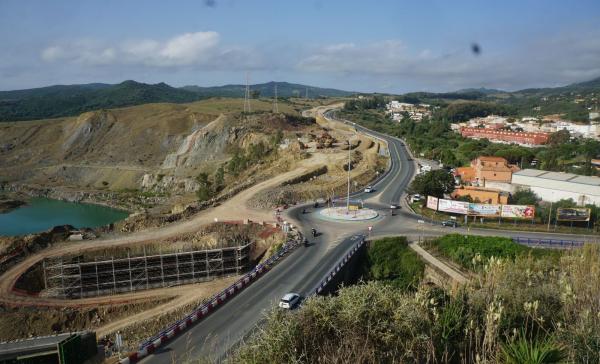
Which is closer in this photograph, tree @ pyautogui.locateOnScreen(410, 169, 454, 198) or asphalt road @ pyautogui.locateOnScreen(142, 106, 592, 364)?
asphalt road @ pyautogui.locateOnScreen(142, 106, 592, 364)

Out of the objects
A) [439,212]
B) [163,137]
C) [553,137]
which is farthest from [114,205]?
[553,137]

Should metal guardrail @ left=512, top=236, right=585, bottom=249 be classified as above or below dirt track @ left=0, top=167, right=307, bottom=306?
above

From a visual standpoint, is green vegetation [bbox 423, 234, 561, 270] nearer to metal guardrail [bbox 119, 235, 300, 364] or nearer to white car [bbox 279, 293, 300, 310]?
metal guardrail [bbox 119, 235, 300, 364]

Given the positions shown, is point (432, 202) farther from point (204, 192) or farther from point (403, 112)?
point (403, 112)

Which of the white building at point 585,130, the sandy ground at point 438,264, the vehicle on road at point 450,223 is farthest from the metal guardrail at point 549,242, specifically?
the white building at point 585,130

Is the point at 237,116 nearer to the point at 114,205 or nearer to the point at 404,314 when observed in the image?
the point at 114,205

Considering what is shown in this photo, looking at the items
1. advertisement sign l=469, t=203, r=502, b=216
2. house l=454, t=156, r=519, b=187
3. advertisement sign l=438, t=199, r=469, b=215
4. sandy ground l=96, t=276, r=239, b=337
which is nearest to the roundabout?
advertisement sign l=438, t=199, r=469, b=215
